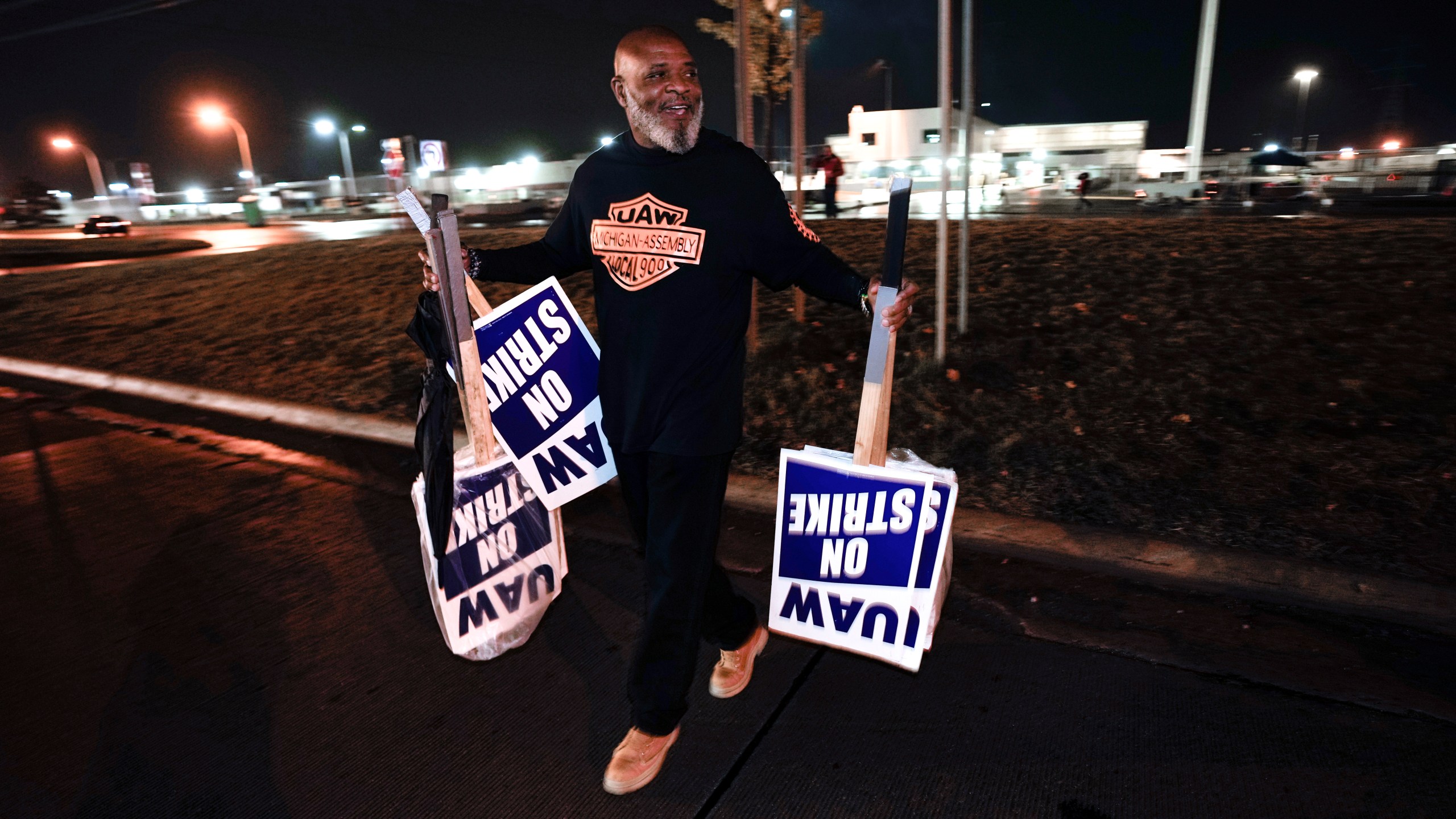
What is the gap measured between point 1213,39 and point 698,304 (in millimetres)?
27848

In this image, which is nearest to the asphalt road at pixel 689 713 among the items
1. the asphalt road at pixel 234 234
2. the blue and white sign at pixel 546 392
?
the blue and white sign at pixel 546 392

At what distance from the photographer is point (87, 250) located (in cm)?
2383

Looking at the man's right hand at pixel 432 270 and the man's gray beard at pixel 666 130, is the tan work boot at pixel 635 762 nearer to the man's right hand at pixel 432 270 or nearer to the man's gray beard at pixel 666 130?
the man's right hand at pixel 432 270

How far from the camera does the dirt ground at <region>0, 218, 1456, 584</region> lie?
3.91 m

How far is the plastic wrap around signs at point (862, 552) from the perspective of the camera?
8.80 feet

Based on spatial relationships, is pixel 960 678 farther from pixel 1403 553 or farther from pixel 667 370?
pixel 1403 553

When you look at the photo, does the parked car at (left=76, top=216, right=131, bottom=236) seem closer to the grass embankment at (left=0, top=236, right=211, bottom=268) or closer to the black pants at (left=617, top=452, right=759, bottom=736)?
the grass embankment at (left=0, top=236, right=211, bottom=268)

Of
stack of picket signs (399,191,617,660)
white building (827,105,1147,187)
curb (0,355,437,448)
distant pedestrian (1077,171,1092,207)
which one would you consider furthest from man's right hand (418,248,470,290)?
white building (827,105,1147,187)

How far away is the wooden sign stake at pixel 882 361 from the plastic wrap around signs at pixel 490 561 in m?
1.31

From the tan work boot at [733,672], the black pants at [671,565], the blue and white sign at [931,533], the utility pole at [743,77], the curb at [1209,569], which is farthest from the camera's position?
the utility pole at [743,77]

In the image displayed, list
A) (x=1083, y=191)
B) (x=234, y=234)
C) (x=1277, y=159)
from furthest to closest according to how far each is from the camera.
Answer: (x=234, y=234)
(x=1083, y=191)
(x=1277, y=159)

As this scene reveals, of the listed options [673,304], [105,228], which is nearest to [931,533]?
[673,304]

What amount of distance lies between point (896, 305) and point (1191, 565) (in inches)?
80.9

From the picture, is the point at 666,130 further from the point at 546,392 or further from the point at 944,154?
the point at 944,154
